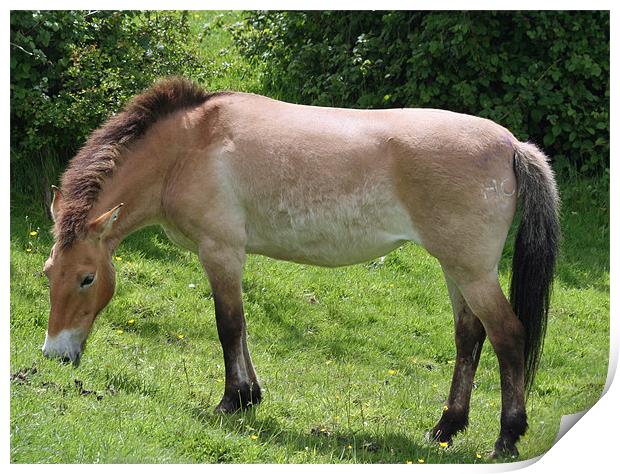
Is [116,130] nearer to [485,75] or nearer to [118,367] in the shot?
[118,367]

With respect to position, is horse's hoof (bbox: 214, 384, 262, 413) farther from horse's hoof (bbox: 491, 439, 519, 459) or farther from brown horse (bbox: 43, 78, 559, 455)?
horse's hoof (bbox: 491, 439, 519, 459)

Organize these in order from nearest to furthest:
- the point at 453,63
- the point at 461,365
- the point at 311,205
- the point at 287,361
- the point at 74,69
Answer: the point at 311,205 → the point at 461,365 → the point at 287,361 → the point at 74,69 → the point at 453,63

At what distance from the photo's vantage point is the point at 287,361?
23.0 ft

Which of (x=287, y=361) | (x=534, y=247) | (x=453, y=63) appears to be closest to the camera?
(x=534, y=247)

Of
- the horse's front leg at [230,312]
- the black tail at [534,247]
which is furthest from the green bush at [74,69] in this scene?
the black tail at [534,247]

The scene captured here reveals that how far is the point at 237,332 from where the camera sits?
18.9ft

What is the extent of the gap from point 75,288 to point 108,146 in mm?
979

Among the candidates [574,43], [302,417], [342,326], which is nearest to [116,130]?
[302,417]

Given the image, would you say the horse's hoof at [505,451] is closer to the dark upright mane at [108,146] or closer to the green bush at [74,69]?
the dark upright mane at [108,146]

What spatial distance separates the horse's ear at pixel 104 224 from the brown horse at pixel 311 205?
1cm

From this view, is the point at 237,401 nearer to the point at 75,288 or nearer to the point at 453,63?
the point at 75,288

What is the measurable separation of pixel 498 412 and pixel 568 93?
4.35 m

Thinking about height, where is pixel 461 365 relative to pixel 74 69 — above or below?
below

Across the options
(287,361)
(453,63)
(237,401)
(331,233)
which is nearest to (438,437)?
(237,401)
